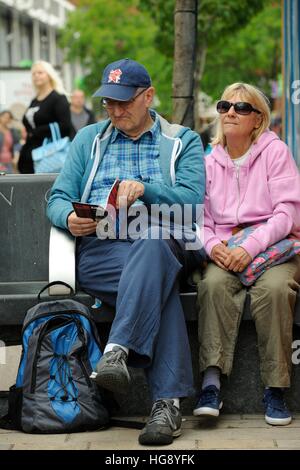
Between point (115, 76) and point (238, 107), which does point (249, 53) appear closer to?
point (238, 107)

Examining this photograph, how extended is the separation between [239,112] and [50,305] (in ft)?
4.65

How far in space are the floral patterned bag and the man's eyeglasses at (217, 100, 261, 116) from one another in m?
0.63

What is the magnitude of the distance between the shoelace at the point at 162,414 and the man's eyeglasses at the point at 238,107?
5.22 ft

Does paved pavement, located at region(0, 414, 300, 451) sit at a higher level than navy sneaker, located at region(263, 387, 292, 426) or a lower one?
lower

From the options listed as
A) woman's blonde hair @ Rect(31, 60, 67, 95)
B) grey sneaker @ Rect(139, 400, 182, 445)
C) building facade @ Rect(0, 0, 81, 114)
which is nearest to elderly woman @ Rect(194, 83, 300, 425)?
grey sneaker @ Rect(139, 400, 182, 445)

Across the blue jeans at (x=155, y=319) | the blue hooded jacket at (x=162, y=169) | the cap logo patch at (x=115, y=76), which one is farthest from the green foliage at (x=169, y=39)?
the blue jeans at (x=155, y=319)

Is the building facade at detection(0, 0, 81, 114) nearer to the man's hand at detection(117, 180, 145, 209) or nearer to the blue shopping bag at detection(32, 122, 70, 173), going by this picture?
the blue shopping bag at detection(32, 122, 70, 173)

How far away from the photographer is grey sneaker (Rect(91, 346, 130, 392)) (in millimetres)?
4730

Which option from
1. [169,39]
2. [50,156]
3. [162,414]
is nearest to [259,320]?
[162,414]

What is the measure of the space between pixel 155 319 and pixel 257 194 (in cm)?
98

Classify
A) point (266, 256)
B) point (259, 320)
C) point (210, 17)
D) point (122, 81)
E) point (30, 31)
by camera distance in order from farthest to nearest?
point (30, 31) → point (210, 17) → point (122, 81) → point (266, 256) → point (259, 320)

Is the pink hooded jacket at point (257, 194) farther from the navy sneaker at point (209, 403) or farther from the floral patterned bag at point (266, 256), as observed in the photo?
the navy sneaker at point (209, 403)

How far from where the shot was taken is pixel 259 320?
518 centimetres

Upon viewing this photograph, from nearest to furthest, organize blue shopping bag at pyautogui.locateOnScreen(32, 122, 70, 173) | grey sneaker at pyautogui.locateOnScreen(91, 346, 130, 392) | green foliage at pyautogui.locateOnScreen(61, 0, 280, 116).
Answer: grey sneaker at pyautogui.locateOnScreen(91, 346, 130, 392), blue shopping bag at pyautogui.locateOnScreen(32, 122, 70, 173), green foliage at pyautogui.locateOnScreen(61, 0, 280, 116)
